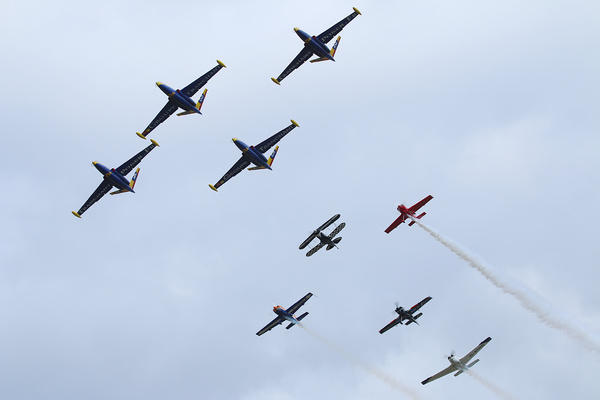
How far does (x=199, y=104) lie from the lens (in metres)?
90.6

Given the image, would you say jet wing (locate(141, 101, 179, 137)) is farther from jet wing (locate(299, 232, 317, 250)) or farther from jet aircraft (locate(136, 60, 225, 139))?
jet wing (locate(299, 232, 317, 250))

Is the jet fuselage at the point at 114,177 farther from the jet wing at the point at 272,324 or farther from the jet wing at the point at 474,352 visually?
the jet wing at the point at 474,352

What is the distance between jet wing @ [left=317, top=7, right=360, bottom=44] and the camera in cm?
8738

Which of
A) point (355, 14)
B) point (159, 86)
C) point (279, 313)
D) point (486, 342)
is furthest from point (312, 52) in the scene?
point (486, 342)

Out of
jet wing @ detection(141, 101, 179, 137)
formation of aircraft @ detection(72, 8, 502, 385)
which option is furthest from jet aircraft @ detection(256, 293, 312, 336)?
jet wing @ detection(141, 101, 179, 137)

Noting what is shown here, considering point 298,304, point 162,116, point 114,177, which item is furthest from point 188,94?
point 298,304

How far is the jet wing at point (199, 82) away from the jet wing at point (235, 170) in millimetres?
12520

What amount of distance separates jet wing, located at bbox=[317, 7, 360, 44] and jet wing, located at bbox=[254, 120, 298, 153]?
1330 centimetres

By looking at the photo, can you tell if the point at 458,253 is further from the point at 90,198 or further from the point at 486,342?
the point at 90,198

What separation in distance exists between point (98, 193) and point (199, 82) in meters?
24.9

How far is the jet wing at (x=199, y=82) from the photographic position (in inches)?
3497

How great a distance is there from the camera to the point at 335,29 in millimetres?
88125

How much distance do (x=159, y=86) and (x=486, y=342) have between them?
62.3 metres

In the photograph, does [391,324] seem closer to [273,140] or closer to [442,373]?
[442,373]
